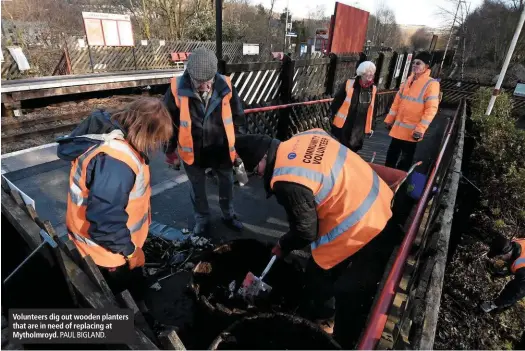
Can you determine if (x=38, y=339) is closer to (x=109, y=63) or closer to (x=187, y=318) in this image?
(x=187, y=318)

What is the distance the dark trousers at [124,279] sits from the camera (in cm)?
207

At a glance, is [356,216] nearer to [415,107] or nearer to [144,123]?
[144,123]

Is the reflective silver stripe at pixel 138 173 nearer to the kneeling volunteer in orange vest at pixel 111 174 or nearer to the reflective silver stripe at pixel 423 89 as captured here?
the kneeling volunteer in orange vest at pixel 111 174

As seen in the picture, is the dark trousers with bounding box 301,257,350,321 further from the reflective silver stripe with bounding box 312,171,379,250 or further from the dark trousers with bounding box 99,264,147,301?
the dark trousers with bounding box 99,264,147,301

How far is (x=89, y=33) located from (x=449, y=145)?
13529mm

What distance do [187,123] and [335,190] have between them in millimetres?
1612

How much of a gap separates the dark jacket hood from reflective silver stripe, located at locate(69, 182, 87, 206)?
166mm

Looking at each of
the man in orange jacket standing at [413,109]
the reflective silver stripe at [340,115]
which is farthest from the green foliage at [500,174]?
the reflective silver stripe at [340,115]

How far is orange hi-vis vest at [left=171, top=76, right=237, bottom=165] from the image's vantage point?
2738 mm

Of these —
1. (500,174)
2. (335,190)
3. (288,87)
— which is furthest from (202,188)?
(500,174)

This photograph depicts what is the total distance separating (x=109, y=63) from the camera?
578 inches

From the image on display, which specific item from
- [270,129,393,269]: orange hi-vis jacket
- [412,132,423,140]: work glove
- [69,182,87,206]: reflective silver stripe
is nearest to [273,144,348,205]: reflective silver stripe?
[270,129,393,269]: orange hi-vis jacket

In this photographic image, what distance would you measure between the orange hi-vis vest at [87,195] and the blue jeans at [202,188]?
1.00 metres

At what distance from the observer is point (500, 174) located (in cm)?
577
